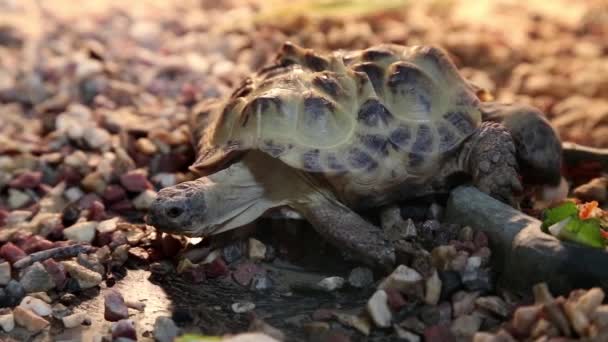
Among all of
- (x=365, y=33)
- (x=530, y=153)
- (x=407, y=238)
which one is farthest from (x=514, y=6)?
(x=407, y=238)

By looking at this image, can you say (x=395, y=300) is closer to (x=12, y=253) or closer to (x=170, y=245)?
(x=170, y=245)

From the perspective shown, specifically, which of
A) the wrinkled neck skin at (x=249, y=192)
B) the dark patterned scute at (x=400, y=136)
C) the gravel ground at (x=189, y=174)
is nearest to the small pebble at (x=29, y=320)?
the gravel ground at (x=189, y=174)

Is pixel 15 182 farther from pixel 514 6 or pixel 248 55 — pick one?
pixel 514 6

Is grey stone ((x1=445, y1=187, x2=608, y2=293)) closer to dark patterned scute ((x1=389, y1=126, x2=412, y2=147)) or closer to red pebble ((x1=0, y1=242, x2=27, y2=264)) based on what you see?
dark patterned scute ((x1=389, y1=126, x2=412, y2=147))

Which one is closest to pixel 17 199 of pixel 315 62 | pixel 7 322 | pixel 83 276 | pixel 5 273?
pixel 5 273

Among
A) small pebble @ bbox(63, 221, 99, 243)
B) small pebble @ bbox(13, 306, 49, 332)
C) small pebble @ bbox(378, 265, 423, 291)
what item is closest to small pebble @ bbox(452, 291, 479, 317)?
small pebble @ bbox(378, 265, 423, 291)

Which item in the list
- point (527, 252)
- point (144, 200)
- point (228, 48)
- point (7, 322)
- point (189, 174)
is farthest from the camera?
point (228, 48)
